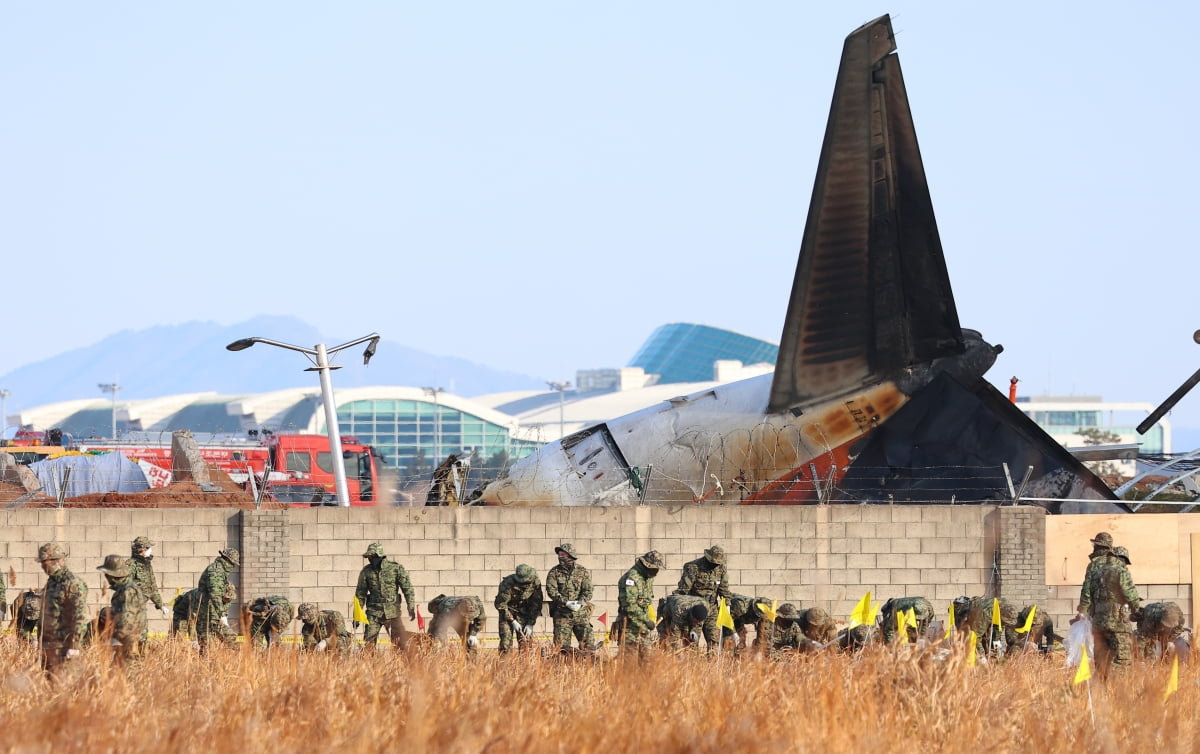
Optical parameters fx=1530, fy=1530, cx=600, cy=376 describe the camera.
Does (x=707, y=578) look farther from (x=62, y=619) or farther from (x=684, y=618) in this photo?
(x=62, y=619)

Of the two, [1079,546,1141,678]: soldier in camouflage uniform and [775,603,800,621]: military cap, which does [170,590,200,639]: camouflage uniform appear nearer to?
[775,603,800,621]: military cap

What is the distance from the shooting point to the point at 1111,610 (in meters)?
16.4

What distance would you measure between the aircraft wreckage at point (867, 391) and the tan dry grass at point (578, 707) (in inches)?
404

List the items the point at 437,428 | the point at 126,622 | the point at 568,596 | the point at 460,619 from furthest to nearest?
the point at 437,428, the point at 568,596, the point at 460,619, the point at 126,622

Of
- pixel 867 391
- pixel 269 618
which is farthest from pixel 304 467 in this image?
pixel 269 618

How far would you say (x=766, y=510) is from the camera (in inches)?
909

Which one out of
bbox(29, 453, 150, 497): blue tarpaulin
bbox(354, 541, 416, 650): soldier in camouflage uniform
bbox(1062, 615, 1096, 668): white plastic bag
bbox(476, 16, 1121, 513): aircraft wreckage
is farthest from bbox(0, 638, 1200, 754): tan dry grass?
bbox(29, 453, 150, 497): blue tarpaulin

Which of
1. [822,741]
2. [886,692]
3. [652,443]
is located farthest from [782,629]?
[652,443]

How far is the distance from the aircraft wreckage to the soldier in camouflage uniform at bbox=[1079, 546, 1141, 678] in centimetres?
695

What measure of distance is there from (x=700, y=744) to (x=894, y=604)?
785cm

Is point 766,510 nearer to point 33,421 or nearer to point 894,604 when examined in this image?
point 894,604

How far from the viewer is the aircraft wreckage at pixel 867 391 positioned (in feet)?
78.1

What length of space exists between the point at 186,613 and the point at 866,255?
38.9ft

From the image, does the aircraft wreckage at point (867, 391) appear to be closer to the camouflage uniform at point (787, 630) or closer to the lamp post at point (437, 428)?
the camouflage uniform at point (787, 630)
